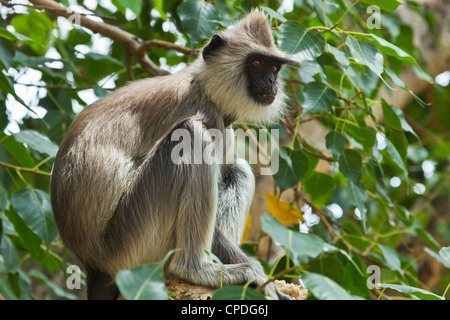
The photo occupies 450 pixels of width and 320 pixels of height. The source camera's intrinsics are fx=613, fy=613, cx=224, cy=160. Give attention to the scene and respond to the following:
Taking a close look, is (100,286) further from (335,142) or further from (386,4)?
(386,4)

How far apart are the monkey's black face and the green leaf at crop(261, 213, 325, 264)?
3.06 m

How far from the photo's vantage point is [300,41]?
4.95 m

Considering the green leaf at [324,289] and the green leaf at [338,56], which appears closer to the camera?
the green leaf at [324,289]

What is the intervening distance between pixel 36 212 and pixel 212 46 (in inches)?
88.7

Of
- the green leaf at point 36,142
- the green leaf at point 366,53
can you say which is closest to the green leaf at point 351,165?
the green leaf at point 366,53

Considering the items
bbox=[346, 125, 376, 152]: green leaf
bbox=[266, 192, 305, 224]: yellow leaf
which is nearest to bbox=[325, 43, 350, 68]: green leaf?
bbox=[346, 125, 376, 152]: green leaf

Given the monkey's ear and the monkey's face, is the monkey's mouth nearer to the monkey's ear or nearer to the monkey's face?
the monkey's face

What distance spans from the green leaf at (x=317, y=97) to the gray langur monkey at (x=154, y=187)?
1.50ft

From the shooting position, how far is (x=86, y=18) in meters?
6.89

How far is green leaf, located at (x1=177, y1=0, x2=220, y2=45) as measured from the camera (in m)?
5.94

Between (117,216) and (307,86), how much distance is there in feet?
6.64

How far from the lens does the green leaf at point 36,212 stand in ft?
17.1

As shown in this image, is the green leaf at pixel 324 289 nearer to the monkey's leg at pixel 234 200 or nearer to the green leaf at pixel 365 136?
the monkey's leg at pixel 234 200
